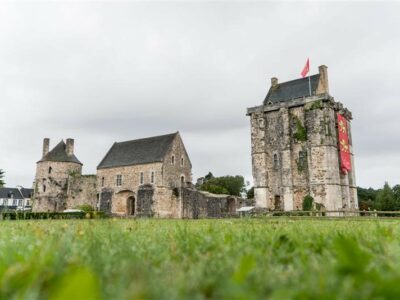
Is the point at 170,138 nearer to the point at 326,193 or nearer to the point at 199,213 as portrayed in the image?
the point at 199,213

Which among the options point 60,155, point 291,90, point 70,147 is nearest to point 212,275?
point 291,90

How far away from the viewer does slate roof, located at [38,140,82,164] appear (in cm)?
4642

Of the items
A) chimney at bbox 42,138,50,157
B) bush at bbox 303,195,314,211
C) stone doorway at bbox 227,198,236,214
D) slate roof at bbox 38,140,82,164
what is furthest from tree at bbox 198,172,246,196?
bush at bbox 303,195,314,211

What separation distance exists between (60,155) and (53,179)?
11.2 feet

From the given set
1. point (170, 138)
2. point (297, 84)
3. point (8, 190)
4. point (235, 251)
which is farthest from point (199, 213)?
point (8, 190)

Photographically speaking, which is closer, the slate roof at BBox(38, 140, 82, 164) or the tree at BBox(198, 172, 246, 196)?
the slate roof at BBox(38, 140, 82, 164)

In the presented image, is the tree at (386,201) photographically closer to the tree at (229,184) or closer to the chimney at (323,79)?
the tree at (229,184)

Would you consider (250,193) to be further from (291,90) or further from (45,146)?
(45,146)

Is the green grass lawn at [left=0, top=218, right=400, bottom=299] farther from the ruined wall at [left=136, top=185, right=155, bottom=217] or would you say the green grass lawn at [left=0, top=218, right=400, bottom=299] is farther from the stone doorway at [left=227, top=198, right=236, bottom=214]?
the stone doorway at [left=227, top=198, right=236, bottom=214]

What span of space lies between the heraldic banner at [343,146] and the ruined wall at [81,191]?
98.6ft

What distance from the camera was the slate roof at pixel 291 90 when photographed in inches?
1529

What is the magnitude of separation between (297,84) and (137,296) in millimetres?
42177

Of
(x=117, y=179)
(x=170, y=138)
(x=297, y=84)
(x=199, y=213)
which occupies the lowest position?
(x=199, y=213)

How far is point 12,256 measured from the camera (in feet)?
7.57
